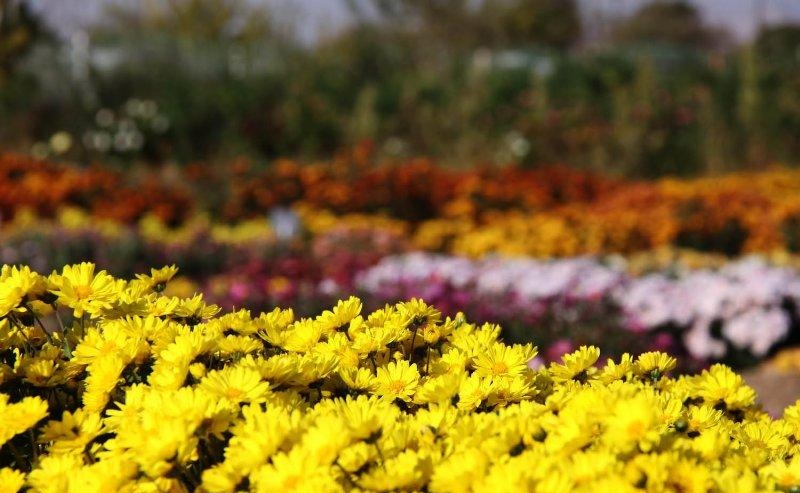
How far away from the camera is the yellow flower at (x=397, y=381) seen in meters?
1.57

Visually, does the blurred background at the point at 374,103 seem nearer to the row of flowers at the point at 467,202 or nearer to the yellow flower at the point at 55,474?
the row of flowers at the point at 467,202

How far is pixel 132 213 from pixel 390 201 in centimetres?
260

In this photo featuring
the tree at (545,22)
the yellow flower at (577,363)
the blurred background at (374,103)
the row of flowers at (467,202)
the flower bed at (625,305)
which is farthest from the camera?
the tree at (545,22)

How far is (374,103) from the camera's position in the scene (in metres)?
15.9

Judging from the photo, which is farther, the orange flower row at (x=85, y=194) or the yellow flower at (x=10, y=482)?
the orange flower row at (x=85, y=194)

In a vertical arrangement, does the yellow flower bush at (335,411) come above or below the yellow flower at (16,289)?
below

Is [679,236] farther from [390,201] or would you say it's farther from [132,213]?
[132,213]

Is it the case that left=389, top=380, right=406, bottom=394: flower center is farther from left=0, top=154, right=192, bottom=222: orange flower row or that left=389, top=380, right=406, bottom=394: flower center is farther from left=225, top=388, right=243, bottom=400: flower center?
left=0, top=154, right=192, bottom=222: orange flower row

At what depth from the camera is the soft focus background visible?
17.3 feet

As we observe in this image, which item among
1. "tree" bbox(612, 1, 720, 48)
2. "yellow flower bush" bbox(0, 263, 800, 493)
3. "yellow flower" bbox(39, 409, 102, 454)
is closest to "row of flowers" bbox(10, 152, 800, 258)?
"yellow flower bush" bbox(0, 263, 800, 493)

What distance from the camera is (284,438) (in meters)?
1.25

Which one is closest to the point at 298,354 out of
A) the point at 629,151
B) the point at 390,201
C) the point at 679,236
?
the point at 679,236

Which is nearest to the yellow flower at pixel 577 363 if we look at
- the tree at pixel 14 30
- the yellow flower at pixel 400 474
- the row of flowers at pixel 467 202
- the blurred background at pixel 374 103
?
the yellow flower at pixel 400 474

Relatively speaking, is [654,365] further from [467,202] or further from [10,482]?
[467,202]
